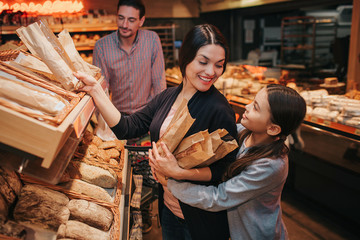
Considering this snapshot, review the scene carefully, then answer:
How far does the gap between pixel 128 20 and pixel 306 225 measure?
2692 mm

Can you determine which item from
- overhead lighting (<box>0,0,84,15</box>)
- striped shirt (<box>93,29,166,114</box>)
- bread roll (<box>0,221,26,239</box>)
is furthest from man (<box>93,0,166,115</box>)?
overhead lighting (<box>0,0,84,15</box>)

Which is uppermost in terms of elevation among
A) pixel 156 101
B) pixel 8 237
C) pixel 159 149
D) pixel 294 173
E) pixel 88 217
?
pixel 156 101

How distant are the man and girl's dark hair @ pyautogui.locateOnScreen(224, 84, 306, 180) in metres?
1.70

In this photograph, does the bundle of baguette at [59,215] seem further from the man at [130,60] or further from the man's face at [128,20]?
the man's face at [128,20]

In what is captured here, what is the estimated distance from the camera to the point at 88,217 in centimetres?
134

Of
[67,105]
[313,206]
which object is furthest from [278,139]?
[313,206]

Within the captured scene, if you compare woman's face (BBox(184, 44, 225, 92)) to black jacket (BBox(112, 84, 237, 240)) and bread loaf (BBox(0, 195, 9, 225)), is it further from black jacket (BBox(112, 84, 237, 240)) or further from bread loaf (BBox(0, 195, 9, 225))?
bread loaf (BBox(0, 195, 9, 225))

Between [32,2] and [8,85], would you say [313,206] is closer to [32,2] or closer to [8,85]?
[8,85]

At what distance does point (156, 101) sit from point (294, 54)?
5579 millimetres

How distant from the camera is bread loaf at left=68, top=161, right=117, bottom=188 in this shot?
5.29ft

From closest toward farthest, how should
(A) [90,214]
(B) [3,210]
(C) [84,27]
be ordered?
(B) [3,210] < (A) [90,214] < (C) [84,27]

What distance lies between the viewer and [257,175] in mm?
1273

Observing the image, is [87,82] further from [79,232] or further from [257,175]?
[257,175]

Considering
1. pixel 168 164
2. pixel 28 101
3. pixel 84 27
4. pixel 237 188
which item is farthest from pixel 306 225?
pixel 84 27
